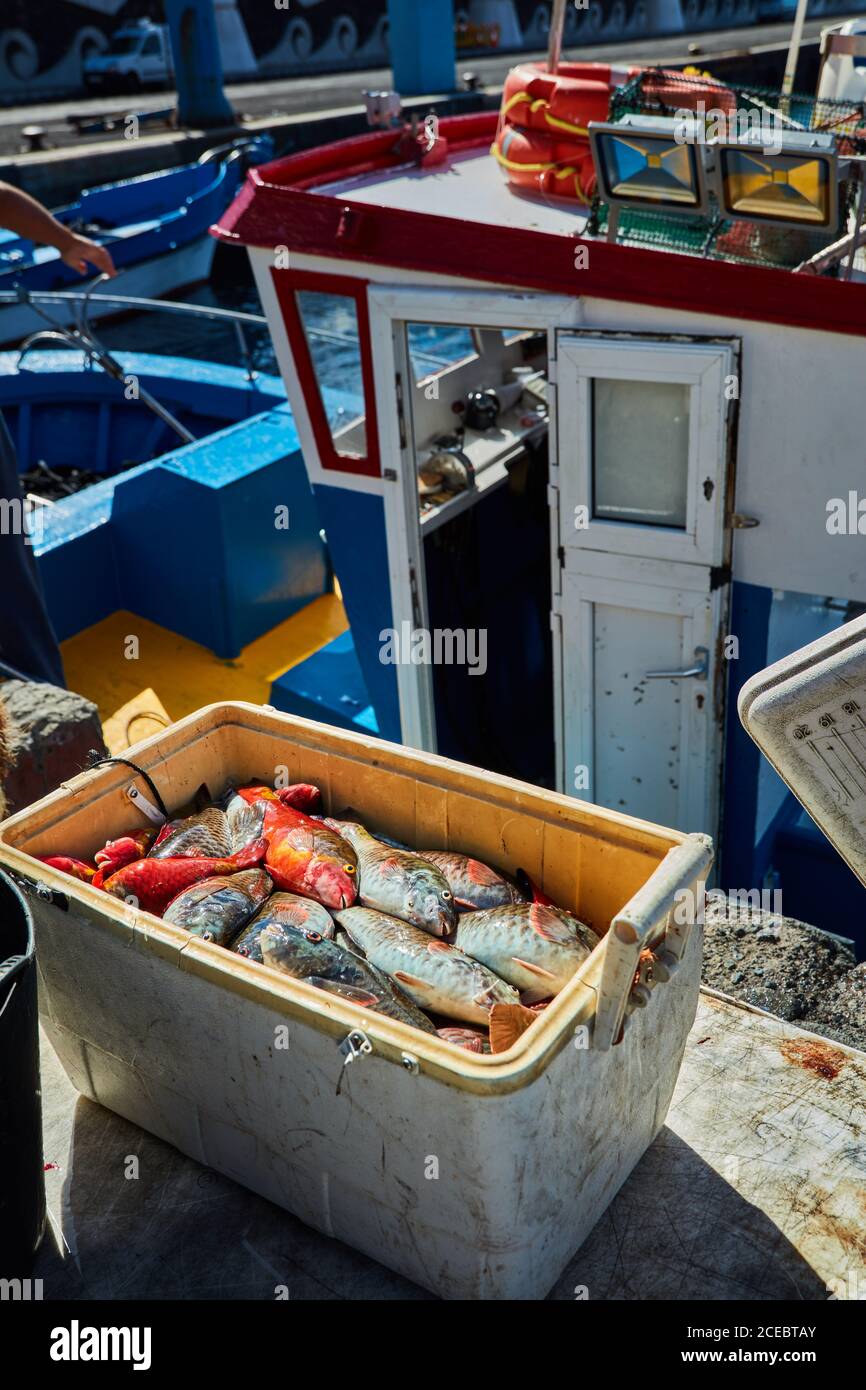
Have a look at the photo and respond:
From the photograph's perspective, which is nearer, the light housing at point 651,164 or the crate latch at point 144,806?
the crate latch at point 144,806

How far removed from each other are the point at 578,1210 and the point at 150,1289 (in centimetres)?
95

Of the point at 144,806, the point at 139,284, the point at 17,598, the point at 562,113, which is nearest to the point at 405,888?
the point at 144,806

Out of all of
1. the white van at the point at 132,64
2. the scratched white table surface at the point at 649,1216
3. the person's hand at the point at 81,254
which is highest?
the white van at the point at 132,64

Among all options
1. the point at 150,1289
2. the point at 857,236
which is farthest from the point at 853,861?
the point at 857,236

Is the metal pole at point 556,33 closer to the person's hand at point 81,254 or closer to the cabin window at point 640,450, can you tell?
the cabin window at point 640,450

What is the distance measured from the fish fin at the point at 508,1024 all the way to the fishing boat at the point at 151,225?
14.2m

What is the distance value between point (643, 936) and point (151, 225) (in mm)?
16407

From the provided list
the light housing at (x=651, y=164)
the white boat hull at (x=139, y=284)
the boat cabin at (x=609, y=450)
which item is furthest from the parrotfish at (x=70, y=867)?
the white boat hull at (x=139, y=284)

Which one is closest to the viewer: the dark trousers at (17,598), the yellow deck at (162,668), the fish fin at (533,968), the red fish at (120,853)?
the fish fin at (533,968)

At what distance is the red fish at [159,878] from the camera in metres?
2.75

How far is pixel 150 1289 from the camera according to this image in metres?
2.57

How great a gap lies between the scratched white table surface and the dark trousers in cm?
253

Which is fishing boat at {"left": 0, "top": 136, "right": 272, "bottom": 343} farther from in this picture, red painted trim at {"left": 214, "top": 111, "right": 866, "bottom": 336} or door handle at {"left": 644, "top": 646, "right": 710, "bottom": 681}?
door handle at {"left": 644, "top": 646, "right": 710, "bottom": 681}
